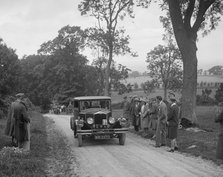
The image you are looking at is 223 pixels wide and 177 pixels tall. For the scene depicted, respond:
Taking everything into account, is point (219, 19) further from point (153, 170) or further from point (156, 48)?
point (156, 48)

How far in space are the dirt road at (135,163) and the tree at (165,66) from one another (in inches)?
1737

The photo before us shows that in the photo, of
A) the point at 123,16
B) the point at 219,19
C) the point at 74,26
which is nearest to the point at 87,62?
the point at 74,26

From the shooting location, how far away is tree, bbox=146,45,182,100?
57469 millimetres

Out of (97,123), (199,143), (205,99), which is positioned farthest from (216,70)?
(97,123)

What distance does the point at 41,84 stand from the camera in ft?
200

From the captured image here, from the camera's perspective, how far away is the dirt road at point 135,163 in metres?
9.11

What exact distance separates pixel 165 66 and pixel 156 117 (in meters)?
43.8

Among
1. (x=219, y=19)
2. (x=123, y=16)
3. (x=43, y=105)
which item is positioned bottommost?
(x=43, y=105)

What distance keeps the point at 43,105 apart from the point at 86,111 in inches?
2002

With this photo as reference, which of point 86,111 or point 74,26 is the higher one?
point 74,26

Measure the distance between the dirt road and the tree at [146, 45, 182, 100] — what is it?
4412cm

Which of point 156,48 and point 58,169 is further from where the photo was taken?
point 156,48

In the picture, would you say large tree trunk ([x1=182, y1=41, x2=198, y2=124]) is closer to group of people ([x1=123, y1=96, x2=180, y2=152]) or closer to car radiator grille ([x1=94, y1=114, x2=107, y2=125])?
group of people ([x1=123, y1=96, x2=180, y2=152])

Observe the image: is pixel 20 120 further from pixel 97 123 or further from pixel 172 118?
pixel 172 118
